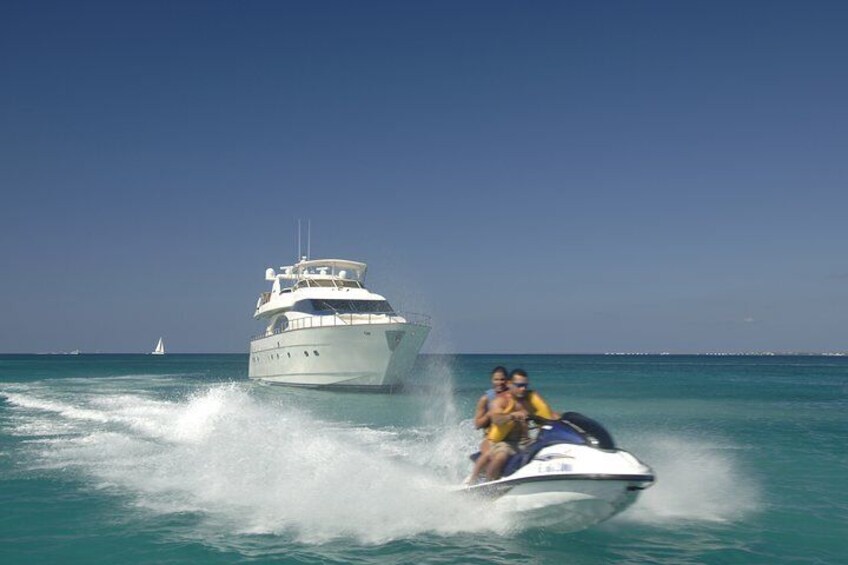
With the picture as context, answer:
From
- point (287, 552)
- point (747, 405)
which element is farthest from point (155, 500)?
point (747, 405)

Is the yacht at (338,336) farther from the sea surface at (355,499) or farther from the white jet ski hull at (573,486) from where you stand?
the white jet ski hull at (573,486)

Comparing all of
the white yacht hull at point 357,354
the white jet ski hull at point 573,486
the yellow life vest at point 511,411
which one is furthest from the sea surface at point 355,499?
the white yacht hull at point 357,354

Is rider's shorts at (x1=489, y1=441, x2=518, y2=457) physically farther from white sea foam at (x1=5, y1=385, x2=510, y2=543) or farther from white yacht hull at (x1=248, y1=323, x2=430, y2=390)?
white yacht hull at (x1=248, y1=323, x2=430, y2=390)

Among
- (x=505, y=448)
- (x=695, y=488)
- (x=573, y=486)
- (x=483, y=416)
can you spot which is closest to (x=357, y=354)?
(x=695, y=488)

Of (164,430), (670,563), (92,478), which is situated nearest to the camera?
(670,563)

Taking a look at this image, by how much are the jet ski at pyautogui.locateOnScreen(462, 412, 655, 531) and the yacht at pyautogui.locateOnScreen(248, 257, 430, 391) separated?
2573 centimetres

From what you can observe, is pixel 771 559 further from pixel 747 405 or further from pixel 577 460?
pixel 747 405

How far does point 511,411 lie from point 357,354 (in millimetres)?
27047

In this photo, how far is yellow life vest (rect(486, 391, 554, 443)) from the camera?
9.26 m

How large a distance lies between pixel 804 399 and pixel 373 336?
22.8m

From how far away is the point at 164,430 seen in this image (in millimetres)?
20109

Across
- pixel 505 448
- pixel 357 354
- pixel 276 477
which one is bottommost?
pixel 276 477

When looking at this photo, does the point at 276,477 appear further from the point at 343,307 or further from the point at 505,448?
the point at 343,307

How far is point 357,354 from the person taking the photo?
3588 cm
